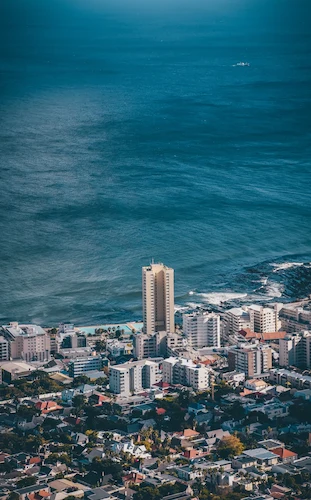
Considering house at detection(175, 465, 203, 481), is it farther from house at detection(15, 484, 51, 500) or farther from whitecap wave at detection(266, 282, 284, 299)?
whitecap wave at detection(266, 282, 284, 299)

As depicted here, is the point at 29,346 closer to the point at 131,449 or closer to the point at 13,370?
the point at 13,370

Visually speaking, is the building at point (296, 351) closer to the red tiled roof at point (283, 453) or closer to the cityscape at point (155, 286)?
the cityscape at point (155, 286)

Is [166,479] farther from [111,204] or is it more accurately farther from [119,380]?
[111,204]

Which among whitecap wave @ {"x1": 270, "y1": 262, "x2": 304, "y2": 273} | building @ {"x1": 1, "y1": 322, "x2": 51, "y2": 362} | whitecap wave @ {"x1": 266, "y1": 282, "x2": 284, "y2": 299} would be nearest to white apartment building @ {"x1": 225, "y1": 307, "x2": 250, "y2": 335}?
whitecap wave @ {"x1": 266, "y1": 282, "x2": 284, "y2": 299}

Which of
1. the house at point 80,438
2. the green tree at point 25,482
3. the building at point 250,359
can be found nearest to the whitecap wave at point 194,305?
the building at point 250,359

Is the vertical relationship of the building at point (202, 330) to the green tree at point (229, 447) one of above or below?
above

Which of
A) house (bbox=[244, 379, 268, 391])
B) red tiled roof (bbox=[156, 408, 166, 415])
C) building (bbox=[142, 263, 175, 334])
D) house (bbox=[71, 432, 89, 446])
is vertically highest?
building (bbox=[142, 263, 175, 334])
